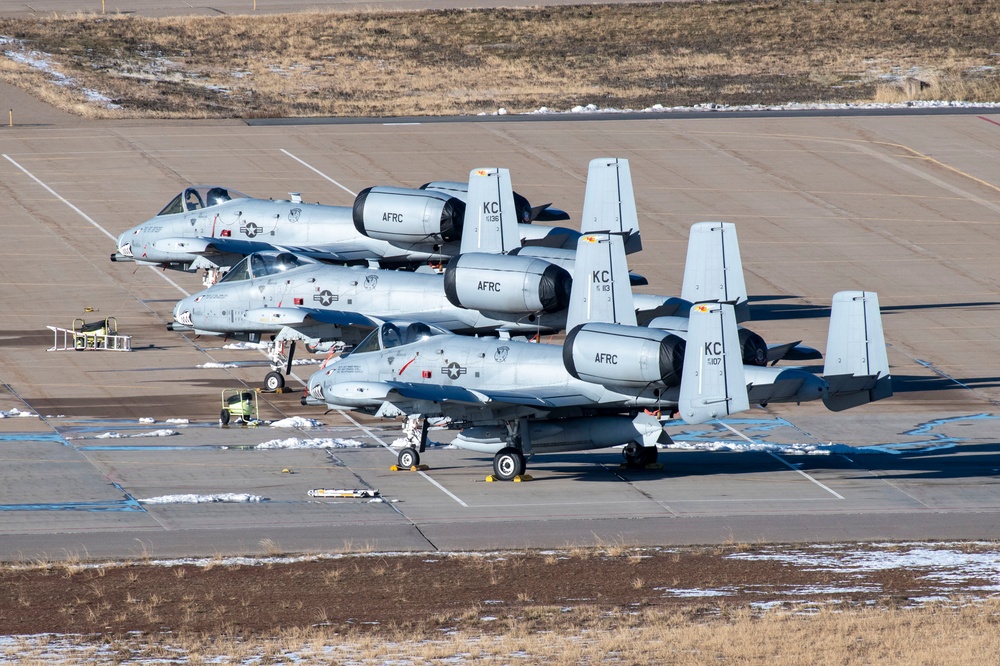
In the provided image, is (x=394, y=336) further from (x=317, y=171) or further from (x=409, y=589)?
(x=317, y=171)

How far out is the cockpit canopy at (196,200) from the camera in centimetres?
5050

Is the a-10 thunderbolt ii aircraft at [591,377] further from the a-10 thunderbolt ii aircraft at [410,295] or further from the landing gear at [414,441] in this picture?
the a-10 thunderbolt ii aircraft at [410,295]

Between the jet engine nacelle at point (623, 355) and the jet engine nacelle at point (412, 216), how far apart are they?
1422cm

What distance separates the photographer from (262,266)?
43.1m

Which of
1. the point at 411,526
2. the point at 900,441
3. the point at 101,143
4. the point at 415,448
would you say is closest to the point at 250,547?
the point at 411,526

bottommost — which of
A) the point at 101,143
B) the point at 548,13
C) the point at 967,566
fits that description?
the point at 967,566

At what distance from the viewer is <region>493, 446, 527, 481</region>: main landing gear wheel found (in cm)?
3319

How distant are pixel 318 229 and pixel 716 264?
57.0 feet

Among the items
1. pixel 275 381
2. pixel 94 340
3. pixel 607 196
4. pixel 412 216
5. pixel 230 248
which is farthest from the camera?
pixel 230 248

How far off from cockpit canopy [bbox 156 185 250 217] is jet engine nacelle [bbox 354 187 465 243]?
615 cm

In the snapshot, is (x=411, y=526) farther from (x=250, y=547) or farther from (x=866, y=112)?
(x=866, y=112)

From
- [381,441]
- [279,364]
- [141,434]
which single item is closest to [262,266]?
[279,364]

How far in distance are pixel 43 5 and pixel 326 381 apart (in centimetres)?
6881

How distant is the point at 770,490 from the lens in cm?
3256
